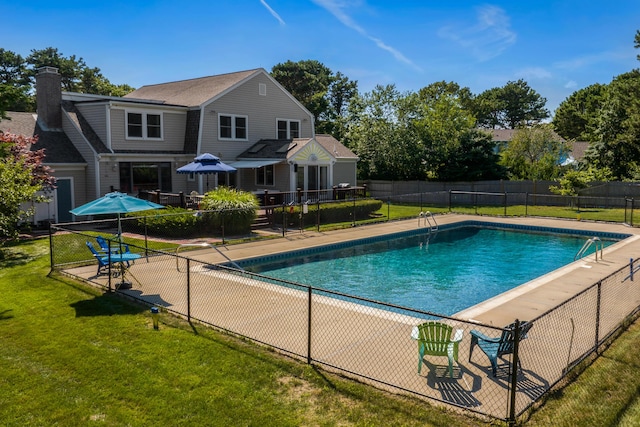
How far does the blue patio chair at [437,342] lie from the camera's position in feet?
22.8

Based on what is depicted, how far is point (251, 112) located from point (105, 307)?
20292mm

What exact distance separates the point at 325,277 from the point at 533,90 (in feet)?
285

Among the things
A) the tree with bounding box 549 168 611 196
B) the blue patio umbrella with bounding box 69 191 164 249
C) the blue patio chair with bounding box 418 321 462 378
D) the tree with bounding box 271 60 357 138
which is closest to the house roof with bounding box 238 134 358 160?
the blue patio umbrella with bounding box 69 191 164 249

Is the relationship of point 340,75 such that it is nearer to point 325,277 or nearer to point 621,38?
point 621,38

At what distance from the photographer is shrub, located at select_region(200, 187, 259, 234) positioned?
19344mm

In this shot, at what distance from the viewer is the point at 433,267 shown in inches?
661

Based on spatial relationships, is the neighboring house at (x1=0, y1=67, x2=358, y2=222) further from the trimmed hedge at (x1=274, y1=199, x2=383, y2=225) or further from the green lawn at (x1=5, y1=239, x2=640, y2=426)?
the green lawn at (x1=5, y1=239, x2=640, y2=426)

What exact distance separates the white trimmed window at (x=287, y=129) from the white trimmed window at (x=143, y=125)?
7838 millimetres

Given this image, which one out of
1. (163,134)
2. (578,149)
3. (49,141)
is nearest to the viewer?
(49,141)

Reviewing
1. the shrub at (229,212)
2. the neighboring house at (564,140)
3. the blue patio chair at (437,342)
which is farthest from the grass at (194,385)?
the neighboring house at (564,140)

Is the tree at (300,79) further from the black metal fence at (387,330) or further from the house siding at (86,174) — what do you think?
the black metal fence at (387,330)

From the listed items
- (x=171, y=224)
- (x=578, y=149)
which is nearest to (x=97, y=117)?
(x=171, y=224)

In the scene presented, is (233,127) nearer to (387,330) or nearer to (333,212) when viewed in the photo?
(333,212)

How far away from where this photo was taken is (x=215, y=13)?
74.2ft
